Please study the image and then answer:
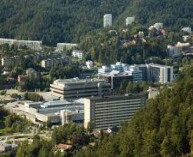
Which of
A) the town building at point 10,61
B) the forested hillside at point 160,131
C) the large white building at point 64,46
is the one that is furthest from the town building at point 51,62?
the forested hillside at point 160,131

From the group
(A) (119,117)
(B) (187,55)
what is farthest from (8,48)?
(A) (119,117)

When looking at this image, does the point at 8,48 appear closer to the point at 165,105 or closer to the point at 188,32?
the point at 188,32

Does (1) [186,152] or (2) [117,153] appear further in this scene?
(2) [117,153]

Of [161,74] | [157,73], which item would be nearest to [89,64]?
[157,73]

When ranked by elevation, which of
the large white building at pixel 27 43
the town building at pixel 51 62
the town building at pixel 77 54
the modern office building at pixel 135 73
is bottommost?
the modern office building at pixel 135 73

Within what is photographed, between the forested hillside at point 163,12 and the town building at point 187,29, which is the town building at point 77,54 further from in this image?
the forested hillside at point 163,12
